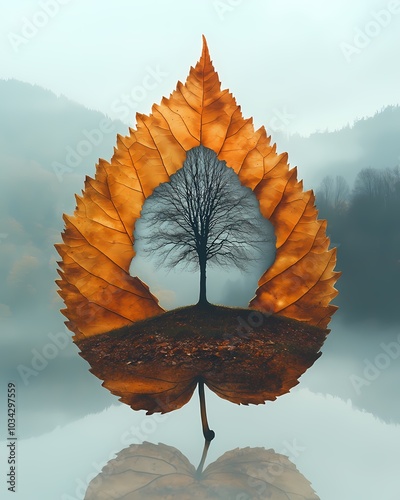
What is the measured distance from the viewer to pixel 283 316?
385 cm

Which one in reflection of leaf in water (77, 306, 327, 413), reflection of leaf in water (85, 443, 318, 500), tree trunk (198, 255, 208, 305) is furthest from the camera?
tree trunk (198, 255, 208, 305)

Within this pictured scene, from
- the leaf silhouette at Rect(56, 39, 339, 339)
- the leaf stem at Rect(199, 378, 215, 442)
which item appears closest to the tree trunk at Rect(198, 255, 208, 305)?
the leaf silhouette at Rect(56, 39, 339, 339)

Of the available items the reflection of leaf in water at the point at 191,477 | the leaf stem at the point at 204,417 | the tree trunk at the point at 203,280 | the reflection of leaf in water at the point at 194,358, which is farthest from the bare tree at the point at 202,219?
the reflection of leaf in water at the point at 191,477

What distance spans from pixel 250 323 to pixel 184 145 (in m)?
1.19

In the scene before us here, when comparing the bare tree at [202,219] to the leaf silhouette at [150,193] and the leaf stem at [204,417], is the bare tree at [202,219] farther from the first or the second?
the leaf stem at [204,417]

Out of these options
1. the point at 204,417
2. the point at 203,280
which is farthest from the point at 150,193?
the point at 204,417

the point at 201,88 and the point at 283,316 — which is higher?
the point at 201,88

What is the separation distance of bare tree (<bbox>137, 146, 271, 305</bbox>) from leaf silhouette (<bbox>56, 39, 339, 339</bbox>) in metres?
0.06

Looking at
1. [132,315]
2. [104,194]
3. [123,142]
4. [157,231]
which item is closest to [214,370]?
[132,315]

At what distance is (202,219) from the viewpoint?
3814mm

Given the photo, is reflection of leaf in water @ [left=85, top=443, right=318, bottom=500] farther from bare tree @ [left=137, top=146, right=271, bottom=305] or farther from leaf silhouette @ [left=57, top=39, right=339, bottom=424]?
bare tree @ [left=137, top=146, right=271, bottom=305]

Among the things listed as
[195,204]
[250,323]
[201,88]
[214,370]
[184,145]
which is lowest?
[214,370]

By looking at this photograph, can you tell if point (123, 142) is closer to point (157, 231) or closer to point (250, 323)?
point (157, 231)

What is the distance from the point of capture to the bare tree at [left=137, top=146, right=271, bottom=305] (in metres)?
3.77
